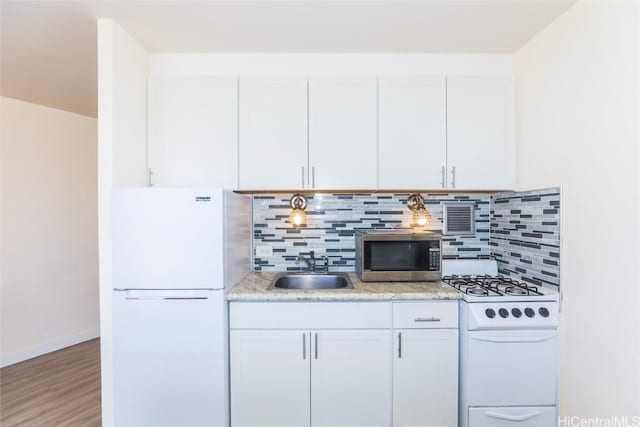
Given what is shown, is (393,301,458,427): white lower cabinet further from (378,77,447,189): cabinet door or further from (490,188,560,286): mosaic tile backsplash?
(378,77,447,189): cabinet door

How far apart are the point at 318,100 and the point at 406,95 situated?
589mm

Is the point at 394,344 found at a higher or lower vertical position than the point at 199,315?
lower

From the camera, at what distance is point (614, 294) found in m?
1.50

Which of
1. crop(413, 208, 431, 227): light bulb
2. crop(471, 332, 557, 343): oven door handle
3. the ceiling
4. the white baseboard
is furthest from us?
the white baseboard

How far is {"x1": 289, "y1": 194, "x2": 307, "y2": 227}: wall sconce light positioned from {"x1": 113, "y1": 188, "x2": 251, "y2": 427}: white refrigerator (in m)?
0.71

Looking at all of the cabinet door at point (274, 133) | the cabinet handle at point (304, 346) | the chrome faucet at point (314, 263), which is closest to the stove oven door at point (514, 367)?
the cabinet handle at point (304, 346)

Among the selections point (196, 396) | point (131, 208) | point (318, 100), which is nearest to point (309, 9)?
point (318, 100)

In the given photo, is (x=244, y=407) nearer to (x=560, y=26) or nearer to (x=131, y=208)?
(x=131, y=208)

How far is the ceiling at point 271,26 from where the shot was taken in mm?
1744

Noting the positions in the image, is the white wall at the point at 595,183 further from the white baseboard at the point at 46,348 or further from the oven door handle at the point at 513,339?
the white baseboard at the point at 46,348

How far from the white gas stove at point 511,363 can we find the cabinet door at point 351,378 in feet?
1.55

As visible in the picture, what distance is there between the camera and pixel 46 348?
3.27m

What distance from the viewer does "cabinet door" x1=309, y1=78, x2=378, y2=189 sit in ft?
7.23

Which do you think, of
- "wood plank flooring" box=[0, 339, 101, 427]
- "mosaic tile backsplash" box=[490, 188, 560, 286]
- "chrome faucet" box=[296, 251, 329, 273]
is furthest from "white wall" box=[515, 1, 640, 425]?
"wood plank flooring" box=[0, 339, 101, 427]
